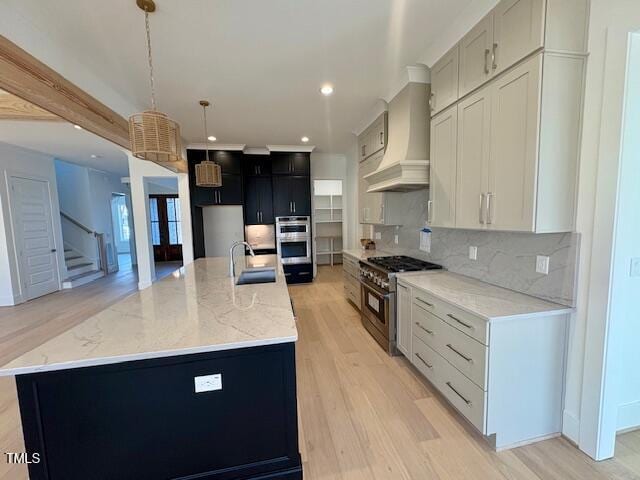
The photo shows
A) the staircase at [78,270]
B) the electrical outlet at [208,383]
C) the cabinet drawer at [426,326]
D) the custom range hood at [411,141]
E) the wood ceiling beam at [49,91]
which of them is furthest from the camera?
the staircase at [78,270]

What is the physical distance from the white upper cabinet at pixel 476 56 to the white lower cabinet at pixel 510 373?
1.57 meters

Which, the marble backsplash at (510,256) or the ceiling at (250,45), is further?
the ceiling at (250,45)

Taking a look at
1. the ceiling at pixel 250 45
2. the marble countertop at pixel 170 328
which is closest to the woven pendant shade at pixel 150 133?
the ceiling at pixel 250 45

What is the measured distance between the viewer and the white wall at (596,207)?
143cm

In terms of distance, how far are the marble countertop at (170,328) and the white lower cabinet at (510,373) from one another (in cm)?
111

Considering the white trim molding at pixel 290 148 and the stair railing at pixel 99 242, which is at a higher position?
the white trim molding at pixel 290 148

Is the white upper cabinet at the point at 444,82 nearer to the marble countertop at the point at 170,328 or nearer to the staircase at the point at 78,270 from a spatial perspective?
the marble countertop at the point at 170,328

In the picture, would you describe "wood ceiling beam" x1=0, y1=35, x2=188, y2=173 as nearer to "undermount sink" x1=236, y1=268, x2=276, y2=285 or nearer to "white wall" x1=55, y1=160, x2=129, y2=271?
"undermount sink" x1=236, y1=268, x2=276, y2=285

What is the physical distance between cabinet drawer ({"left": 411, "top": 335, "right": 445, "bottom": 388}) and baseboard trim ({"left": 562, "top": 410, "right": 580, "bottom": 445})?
0.72 metres

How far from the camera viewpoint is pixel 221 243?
20.0ft

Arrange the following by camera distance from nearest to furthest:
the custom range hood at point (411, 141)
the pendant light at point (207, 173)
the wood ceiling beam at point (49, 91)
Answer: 1. the wood ceiling beam at point (49, 91)
2. the custom range hood at point (411, 141)
3. the pendant light at point (207, 173)

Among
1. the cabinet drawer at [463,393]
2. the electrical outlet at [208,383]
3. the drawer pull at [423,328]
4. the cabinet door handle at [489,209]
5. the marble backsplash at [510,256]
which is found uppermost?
the cabinet door handle at [489,209]

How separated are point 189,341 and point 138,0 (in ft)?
6.98

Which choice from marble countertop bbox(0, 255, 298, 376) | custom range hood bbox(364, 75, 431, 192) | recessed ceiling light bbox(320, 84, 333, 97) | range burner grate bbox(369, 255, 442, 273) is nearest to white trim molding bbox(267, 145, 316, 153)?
recessed ceiling light bbox(320, 84, 333, 97)
